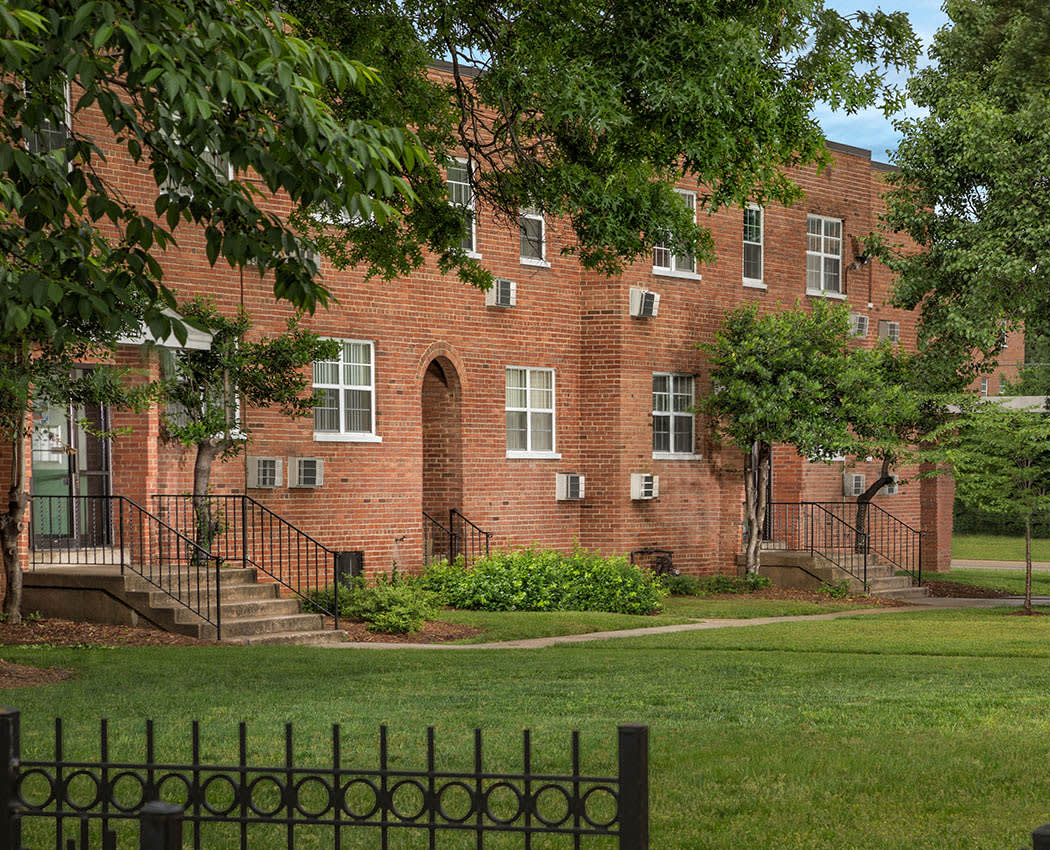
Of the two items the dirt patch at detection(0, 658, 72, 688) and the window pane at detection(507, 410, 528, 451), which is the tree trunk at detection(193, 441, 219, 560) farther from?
the window pane at detection(507, 410, 528, 451)

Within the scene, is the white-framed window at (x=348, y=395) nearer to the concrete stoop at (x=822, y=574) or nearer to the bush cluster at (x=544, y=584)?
the bush cluster at (x=544, y=584)

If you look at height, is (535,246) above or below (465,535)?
above

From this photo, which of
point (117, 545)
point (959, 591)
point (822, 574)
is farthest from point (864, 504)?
point (117, 545)

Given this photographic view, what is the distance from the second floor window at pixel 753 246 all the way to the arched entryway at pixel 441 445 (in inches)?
298

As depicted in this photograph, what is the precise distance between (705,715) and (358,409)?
40.2 ft

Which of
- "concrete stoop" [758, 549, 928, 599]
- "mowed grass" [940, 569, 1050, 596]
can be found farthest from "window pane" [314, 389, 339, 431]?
"mowed grass" [940, 569, 1050, 596]

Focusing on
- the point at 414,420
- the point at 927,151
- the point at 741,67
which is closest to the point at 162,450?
the point at 414,420

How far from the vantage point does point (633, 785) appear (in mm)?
4633

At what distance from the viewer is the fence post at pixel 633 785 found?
181 inches

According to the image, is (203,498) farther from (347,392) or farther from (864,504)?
(864,504)

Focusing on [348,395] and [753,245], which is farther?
[753,245]

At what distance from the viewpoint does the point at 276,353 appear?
61.5ft

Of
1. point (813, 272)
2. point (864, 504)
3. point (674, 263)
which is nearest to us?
Answer: point (674, 263)

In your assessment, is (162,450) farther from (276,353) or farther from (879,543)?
(879,543)
